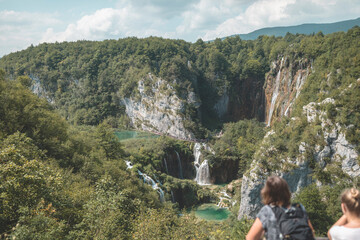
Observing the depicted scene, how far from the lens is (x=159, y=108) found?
73.9m

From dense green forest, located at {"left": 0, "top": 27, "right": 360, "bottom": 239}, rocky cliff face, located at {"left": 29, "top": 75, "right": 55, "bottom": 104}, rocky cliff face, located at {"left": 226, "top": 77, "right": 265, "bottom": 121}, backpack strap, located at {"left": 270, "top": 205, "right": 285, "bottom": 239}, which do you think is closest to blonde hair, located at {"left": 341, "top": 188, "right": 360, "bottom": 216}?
backpack strap, located at {"left": 270, "top": 205, "right": 285, "bottom": 239}

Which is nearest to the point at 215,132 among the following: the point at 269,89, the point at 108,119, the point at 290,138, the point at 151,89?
the point at 269,89

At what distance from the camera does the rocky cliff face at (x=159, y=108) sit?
226 ft

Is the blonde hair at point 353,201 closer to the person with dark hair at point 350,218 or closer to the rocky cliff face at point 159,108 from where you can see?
the person with dark hair at point 350,218

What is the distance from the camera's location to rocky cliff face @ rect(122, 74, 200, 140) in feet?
226

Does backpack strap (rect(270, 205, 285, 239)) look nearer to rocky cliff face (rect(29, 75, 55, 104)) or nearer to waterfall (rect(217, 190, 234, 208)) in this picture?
waterfall (rect(217, 190, 234, 208))

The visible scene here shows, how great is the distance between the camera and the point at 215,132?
235 ft

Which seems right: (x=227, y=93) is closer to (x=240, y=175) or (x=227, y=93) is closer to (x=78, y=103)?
(x=240, y=175)

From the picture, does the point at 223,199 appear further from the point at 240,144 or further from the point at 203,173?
the point at 240,144

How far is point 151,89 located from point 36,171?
68.5 metres

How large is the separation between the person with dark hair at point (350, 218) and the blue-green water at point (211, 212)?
3030cm

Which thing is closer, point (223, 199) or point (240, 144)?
point (223, 199)

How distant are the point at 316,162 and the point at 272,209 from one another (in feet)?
79.2

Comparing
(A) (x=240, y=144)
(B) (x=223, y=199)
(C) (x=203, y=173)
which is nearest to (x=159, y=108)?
(A) (x=240, y=144)
